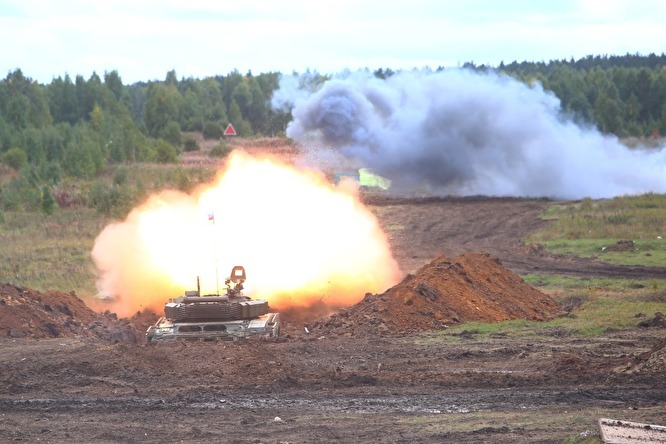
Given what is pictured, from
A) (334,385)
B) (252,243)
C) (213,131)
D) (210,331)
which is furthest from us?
(213,131)

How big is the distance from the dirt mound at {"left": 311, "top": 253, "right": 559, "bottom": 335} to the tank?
252 cm

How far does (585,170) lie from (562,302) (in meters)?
32.9

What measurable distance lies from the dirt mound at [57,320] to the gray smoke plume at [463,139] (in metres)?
18.6

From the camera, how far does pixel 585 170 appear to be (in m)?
63.5

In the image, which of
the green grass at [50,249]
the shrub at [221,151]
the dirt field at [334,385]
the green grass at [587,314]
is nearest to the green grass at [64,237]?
the green grass at [50,249]

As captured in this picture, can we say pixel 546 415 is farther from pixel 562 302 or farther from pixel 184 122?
pixel 184 122

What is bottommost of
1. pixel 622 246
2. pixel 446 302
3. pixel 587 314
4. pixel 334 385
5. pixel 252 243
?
pixel 622 246

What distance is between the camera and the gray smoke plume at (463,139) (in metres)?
50.4

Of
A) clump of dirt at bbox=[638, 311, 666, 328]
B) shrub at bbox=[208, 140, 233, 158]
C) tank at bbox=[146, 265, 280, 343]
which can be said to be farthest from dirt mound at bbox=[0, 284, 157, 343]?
shrub at bbox=[208, 140, 233, 158]

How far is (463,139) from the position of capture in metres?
59.9

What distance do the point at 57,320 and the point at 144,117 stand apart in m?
90.9

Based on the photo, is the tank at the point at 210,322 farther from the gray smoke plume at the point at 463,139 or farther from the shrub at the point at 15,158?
the shrub at the point at 15,158

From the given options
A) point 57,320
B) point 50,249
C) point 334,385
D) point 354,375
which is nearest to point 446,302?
point 354,375

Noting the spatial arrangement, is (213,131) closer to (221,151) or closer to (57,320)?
(221,151)
